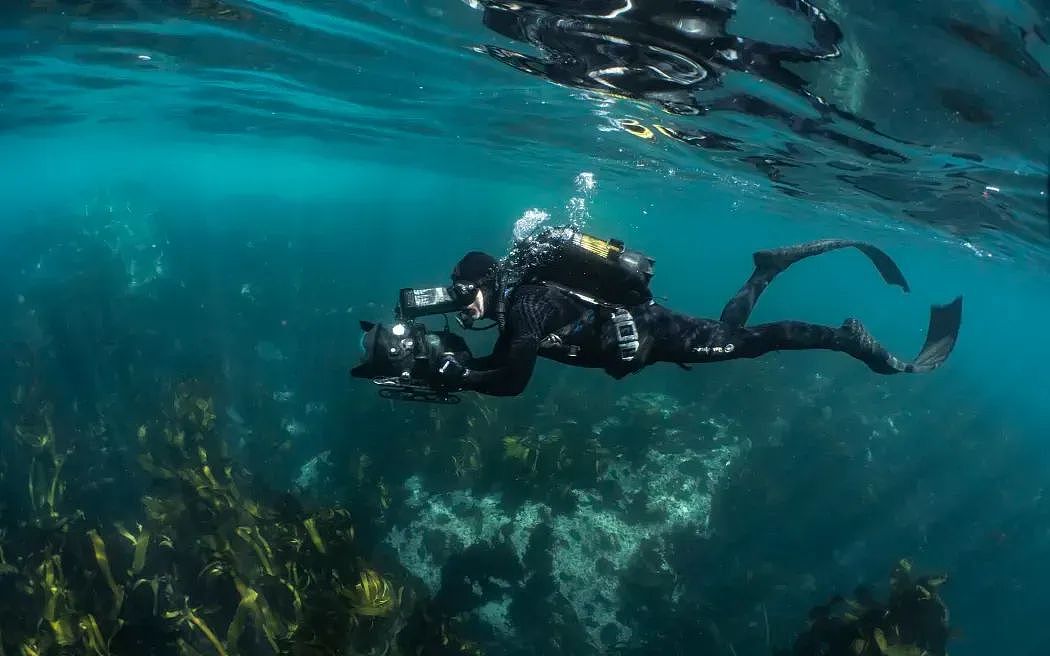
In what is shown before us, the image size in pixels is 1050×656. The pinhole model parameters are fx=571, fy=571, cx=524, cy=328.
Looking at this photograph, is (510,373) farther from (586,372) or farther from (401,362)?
(586,372)

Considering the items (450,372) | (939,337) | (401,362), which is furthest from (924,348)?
(401,362)

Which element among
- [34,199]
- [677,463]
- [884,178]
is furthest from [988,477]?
[34,199]

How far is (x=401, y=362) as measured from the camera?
14.1 ft

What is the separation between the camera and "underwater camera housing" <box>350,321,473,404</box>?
4.31 meters

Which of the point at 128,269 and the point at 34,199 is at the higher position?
the point at 128,269

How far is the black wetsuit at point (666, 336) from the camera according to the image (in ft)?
14.7

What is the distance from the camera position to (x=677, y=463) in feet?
44.2

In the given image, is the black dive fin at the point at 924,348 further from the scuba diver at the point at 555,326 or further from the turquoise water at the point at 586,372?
the turquoise water at the point at 586,372

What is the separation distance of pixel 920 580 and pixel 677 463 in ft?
17.5

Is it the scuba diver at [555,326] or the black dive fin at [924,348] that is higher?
the scuba diver at [555,326]

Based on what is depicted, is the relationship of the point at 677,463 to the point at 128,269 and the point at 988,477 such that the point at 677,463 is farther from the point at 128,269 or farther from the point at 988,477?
the point at 128,269

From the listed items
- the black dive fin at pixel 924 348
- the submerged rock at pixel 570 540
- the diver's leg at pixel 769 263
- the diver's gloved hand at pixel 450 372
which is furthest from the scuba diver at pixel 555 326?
the submerged rock at pixel 570 540

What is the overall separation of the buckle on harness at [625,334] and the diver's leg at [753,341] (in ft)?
2.45

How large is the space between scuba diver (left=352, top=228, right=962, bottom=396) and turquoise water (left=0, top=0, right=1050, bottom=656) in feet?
12.6
